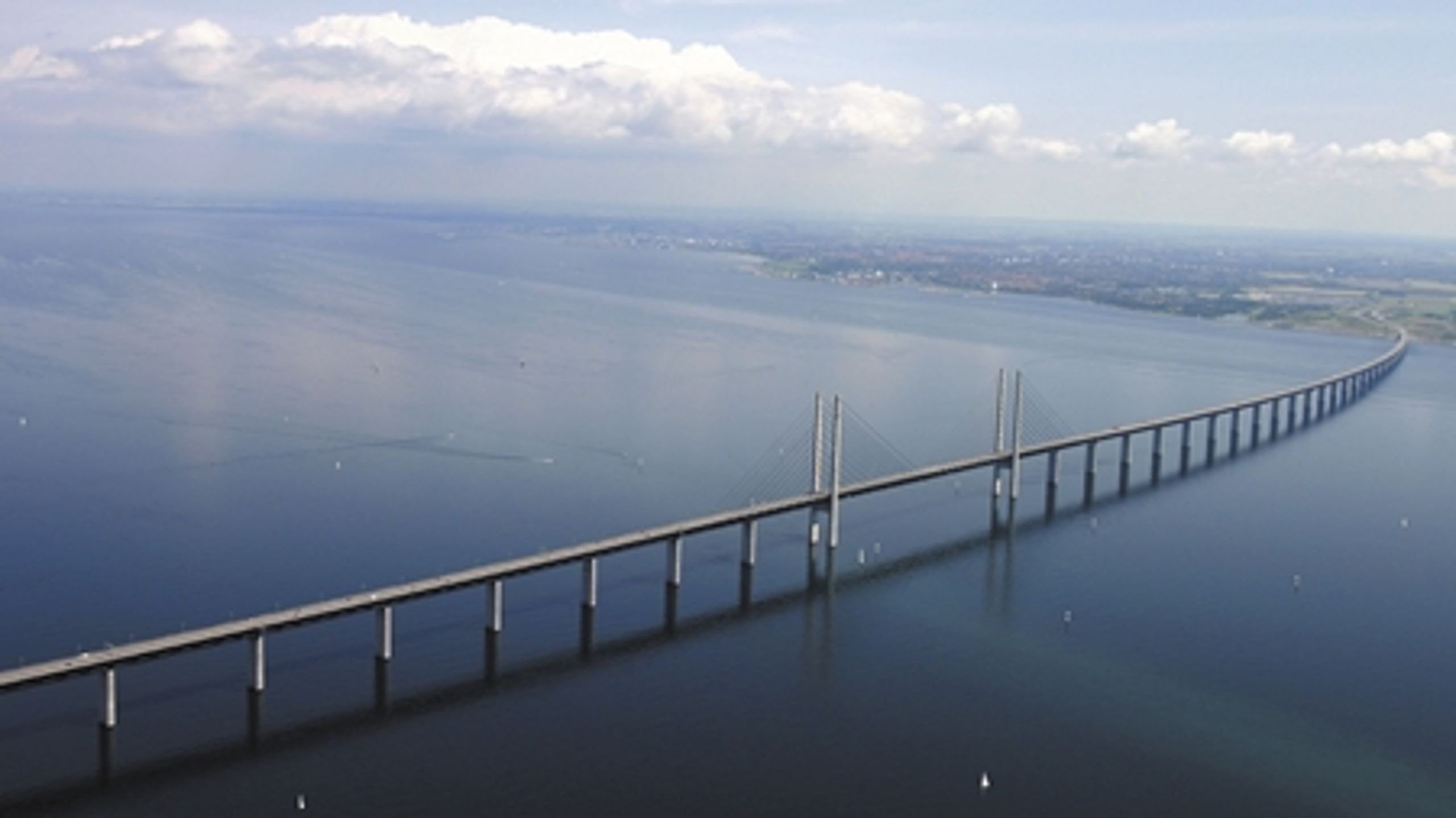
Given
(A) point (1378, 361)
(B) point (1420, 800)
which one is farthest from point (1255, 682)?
(A) point (1378, 361)

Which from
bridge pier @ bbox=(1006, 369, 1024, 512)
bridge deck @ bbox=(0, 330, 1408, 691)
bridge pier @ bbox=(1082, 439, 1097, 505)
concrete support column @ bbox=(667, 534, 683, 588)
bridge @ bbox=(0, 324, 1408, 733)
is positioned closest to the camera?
bridge deck @ bbox=(0, 330, 1408, 691)

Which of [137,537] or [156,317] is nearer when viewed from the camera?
[137,537]

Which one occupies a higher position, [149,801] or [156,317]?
[156,317]

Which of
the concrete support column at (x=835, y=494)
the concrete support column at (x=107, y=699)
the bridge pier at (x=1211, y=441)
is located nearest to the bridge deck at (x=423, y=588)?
the concrete support column at (x=107, y=699)

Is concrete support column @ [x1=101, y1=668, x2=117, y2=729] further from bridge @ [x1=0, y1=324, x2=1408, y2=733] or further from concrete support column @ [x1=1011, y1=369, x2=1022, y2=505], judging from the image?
concrete support column @ [x1=1011, y1=369, x2=1022, y2=505]

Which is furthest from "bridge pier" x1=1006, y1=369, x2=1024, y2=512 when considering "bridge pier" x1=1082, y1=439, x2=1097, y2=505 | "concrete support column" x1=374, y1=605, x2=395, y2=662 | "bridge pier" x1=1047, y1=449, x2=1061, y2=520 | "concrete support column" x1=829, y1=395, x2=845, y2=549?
"concrete support column" x1=374, y1=605, x2=395, y2=662

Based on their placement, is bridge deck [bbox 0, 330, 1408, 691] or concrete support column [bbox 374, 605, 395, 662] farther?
concrete support column [bbox 374, 605, 395, 662]

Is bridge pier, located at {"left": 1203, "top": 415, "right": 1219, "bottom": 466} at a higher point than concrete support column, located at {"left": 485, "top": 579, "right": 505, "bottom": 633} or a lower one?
higher

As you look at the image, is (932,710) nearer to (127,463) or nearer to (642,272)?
(127,463)
